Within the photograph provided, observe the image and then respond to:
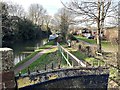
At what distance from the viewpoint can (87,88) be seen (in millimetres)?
7055

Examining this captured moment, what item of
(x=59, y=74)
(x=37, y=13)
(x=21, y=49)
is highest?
(x=37, y=13)

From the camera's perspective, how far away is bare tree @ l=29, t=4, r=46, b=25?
54.4 m

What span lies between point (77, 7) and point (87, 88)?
689 cm

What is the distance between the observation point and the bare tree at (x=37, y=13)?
5441 cm

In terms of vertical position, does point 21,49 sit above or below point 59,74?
below

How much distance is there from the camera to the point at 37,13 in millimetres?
55875

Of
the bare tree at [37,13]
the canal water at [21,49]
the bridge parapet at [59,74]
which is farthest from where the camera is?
the bare tree at [37,13]

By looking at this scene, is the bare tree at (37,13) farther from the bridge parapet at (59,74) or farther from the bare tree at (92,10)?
the bridge parapet at (59,74)

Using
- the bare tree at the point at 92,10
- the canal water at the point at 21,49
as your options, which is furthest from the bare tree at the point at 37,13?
the bare tree at the point at 92,10

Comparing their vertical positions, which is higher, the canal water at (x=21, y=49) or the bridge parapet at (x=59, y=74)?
the bridge parapet at (x=59, y=74)

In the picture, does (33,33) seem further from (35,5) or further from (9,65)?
(9,65)

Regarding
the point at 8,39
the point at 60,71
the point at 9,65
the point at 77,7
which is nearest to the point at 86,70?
the point at 60,71

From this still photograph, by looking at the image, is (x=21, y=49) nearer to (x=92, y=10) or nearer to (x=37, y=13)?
(x=92, y=10)

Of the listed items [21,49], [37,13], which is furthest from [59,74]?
[37,13]
